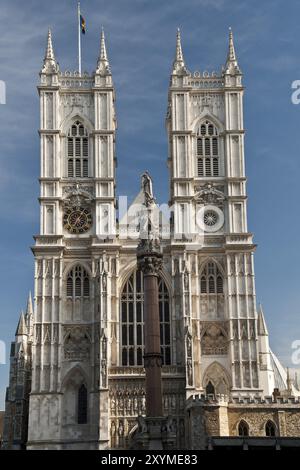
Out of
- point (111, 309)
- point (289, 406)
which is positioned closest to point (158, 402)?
point (289, 406)

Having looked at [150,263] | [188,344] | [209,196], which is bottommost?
[150,263]

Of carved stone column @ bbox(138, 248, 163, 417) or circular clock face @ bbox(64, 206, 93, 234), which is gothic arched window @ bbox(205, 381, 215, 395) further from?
carved stone column @ bbox(138, 248, 163, 417)

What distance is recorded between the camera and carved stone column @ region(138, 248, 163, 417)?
41125mm

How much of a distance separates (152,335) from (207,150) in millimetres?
26222

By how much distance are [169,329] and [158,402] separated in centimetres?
2096

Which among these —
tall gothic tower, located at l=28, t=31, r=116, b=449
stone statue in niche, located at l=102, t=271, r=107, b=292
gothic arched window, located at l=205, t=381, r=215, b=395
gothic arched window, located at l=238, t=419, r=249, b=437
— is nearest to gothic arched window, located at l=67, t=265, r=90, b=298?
tall gothic tower, located at l=28, t=31, r=116, b=449

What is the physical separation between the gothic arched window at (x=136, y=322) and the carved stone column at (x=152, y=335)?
1888 centimetres

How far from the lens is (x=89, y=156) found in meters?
65.5

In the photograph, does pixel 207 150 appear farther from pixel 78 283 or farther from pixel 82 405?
pixel 82 405

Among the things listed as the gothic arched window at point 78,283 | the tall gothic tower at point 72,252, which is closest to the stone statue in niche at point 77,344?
the tall gothic tower at point 72,252

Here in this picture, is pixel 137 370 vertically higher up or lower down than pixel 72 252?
lower down

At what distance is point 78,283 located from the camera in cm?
6275

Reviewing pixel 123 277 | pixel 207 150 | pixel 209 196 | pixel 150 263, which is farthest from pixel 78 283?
pixel 150 263
